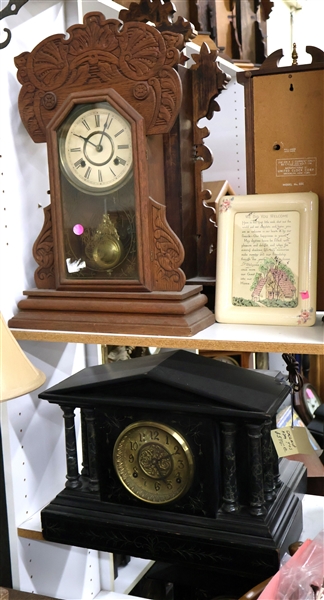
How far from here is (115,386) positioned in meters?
1.27

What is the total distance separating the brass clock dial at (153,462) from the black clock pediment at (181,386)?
0.07 m

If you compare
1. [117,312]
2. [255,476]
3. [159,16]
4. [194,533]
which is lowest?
[194,533]

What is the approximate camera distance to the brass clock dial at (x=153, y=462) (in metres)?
1.25

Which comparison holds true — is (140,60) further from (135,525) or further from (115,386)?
(135,525)

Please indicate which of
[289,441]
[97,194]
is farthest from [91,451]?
[97,194]

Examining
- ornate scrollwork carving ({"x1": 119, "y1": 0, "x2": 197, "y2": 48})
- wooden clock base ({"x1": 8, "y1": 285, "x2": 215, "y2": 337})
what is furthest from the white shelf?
ornate scrollwork carving ({"x1": 119, "y1": 0, "x2": 197, "y2": 48})

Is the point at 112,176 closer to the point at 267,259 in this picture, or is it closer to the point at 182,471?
the point at 267,259

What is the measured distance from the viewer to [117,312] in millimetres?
1288

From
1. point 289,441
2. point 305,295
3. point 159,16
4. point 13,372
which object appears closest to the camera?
point 13,372

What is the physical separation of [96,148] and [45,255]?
27 centimetres

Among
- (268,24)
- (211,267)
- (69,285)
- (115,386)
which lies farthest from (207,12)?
(115,386)

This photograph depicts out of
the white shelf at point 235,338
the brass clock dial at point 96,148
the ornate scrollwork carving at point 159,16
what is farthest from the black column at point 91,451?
the ornate scrollwork carving at point 159,16

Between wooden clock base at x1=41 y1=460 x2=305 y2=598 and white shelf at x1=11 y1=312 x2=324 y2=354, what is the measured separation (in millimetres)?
353

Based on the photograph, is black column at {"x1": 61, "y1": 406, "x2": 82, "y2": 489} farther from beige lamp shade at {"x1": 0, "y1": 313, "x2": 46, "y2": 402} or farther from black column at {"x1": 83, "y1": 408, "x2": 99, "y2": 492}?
beige lamp shade at {"x1": 0, "y1": 313, "x2": 46, "y2": 402}
